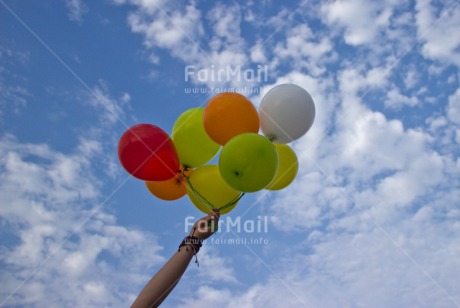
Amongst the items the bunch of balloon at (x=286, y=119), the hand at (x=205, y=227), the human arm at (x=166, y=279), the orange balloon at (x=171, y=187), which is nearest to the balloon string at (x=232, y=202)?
the bunch of balloon at (x=286, y=119)

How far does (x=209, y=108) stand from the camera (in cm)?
368

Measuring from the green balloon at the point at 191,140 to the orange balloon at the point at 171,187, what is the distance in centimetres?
14

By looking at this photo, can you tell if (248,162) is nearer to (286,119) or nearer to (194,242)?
(286,119)

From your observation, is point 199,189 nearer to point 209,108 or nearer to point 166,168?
point 166,168

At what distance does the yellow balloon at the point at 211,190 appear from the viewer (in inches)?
144

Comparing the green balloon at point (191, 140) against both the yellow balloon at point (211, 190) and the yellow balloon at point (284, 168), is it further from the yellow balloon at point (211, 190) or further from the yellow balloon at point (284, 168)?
the yellow balloon at point (284, 168)

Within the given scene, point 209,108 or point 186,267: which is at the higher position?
point 209,108

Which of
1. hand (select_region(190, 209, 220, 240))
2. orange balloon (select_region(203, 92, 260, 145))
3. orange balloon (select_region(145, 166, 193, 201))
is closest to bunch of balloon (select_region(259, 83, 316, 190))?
orange balloon (select_region(203, 92, 260, 145))

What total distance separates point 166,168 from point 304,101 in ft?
4.57

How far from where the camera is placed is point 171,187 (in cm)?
393

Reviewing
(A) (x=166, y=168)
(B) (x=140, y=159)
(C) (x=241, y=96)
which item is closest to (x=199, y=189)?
(A) (x=166, y=168)

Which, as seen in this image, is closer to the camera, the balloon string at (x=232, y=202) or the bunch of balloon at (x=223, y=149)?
the bunch of balloon at (x=223, y=149)

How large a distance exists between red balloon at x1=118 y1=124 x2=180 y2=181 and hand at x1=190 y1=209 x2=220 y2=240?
107 centimetres

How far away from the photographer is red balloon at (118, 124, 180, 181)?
3.49 meters
